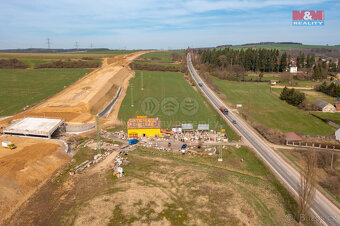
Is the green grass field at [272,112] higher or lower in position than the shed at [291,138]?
higher

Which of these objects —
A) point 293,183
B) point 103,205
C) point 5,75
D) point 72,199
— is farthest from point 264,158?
point 5,75

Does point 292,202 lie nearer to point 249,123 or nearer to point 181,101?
point 249,123

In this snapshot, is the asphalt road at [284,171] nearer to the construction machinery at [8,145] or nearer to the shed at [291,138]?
the shed at [291,138]

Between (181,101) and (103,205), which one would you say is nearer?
(103,205)

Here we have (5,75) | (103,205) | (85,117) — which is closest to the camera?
(103,205)

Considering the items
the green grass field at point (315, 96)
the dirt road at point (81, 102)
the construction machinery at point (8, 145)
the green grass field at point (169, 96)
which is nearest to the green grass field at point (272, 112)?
the green grass field at point (315, 96)

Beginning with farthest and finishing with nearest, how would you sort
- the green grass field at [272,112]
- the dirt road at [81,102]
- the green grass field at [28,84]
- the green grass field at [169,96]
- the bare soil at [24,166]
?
the green grass field at [28,84] < the green grass field at [169,96] < the green grass field at [272,112] < the dirt road at [81,102] < the bare soil at [24,166]
